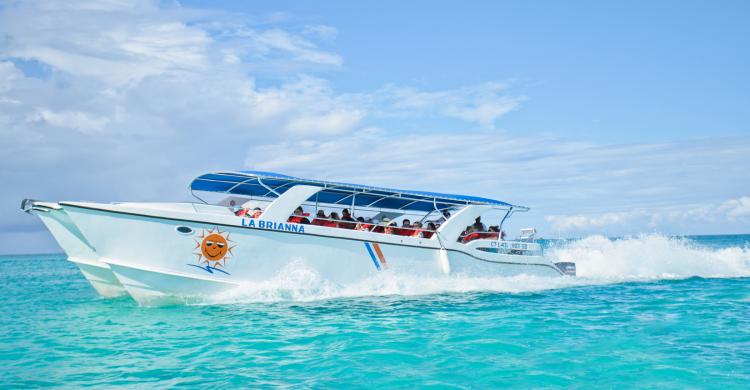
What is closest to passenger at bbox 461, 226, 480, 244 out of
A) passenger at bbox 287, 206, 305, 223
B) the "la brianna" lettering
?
passenger at bbox 287, 206, 305, 223

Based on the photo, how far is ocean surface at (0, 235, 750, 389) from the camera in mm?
7672

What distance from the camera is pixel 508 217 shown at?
1872cm

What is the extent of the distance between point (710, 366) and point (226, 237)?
9779 millimetres

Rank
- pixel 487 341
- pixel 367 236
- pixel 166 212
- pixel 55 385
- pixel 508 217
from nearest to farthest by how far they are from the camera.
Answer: pixel 55 385, pixel 487 341, pixel 166 212, pixel 367 236, pixel 508 217

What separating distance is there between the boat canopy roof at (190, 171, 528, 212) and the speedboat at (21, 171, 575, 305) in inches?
1.3

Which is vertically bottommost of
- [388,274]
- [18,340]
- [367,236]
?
[18,340]

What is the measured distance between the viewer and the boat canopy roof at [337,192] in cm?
1477

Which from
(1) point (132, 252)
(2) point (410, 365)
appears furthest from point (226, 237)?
(2) point (410, 365)

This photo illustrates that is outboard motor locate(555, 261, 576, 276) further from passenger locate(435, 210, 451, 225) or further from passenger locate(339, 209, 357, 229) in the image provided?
passenger locate(339, 209, 357, 229)

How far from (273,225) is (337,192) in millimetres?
3470

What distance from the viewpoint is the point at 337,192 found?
16.6 m

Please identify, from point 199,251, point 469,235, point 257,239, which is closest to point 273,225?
point 257,239

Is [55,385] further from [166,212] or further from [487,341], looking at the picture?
[487,341]

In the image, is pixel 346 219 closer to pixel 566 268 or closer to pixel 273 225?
pixel 273 225
